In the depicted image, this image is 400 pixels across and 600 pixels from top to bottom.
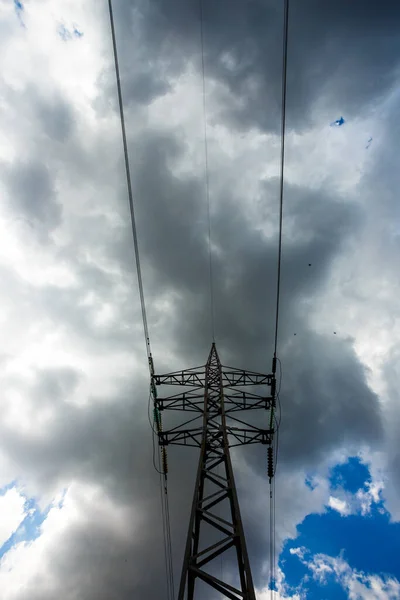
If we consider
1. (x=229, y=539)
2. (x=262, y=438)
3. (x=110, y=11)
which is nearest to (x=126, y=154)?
(x=110, y=11)

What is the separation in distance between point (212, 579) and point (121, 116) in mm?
11403

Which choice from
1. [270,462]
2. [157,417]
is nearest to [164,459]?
[157,417]

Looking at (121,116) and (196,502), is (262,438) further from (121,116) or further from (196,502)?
(121,116)

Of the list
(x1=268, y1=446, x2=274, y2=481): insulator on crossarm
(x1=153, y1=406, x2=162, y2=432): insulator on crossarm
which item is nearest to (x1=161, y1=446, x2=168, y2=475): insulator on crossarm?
(x1=153, y1=406, x2=162, y2=432): insulator on crossarm

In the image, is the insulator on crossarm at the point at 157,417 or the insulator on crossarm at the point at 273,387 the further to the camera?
the insulator on crossarm at the point at 273,387

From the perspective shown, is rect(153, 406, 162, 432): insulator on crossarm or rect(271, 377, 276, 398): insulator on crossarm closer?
rect(153, 406, 162, 432): insulator on crossarm

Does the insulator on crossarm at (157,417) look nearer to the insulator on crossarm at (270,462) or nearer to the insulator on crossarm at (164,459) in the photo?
the insulator on crossarm at (164,459)

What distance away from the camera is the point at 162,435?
12578 mm

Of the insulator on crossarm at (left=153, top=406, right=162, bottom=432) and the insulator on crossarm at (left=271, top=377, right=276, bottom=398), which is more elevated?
the insulator on crossarm at (left=271, top=377, right=276, bottom=398)

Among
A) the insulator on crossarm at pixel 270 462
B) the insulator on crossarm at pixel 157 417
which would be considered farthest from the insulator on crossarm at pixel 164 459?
the insulator on crossarm at pixel 270 462

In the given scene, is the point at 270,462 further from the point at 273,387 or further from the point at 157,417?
the point at 157,417

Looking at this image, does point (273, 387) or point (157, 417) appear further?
point (273, 387)

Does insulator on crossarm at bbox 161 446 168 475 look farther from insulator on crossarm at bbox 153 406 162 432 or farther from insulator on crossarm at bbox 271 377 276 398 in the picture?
insulator on crossarm at bbox 271 377 276 398

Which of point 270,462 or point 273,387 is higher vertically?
point 273,387
